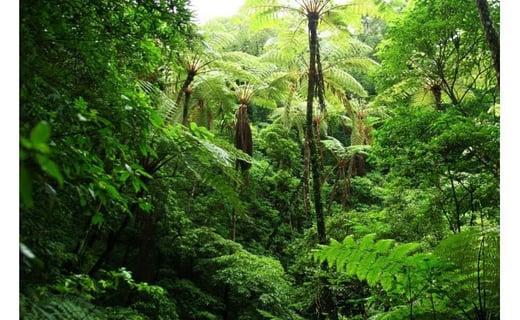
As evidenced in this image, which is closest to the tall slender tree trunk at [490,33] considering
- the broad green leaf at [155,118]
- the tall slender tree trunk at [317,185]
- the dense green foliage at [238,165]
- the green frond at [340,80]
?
the dense green foliage at [238,165]

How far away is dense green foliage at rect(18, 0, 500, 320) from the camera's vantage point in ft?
4.80

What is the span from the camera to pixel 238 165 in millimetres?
8680

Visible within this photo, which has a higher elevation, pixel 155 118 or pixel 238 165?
pixel 238 165

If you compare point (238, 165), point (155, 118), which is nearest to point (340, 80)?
point (238, 165)

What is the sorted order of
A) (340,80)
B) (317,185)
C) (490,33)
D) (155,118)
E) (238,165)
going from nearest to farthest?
(155,118) → (490,33) → (317,185) → (340,80) → (238,165)

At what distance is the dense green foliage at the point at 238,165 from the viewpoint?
1.46m

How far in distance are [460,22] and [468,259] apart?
7.70 ft

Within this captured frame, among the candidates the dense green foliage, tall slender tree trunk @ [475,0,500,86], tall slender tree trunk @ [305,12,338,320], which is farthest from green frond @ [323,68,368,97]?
tall slender tree trunk @ [475,0,500,86]

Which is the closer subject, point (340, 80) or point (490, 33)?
point (490, 33)

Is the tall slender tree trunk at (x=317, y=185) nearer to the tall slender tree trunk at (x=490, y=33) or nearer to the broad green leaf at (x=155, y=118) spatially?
the tall slender tree trunk at (x=490, y=33)

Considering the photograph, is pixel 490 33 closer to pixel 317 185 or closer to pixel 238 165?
pixel 317 185
